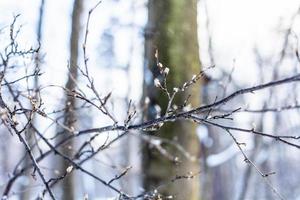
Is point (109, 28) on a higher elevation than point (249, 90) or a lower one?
higher

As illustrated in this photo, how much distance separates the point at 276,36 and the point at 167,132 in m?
3.55

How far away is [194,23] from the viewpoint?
3.64 metres

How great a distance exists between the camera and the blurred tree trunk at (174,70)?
11.0 ft

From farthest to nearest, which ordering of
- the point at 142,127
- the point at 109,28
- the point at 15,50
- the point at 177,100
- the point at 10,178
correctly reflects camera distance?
the point at 109,28
the point at 177,100
the point at 10,178
the point at 15,50
the point at 142,127

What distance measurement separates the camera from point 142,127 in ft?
5.56

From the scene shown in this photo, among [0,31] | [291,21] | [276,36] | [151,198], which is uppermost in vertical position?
[276,36]

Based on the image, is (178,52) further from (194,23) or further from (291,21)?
(291,21)

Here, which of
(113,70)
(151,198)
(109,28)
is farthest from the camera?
(113,70)

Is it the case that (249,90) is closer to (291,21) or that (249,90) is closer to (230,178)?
(291,21)

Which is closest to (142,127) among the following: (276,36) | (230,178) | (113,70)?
(276,36)

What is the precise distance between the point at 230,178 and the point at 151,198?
13.3 meters

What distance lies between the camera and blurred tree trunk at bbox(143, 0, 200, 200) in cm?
336

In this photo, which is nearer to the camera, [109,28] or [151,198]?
[151,198]

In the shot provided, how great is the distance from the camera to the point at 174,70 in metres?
3.49
